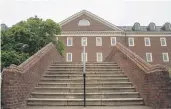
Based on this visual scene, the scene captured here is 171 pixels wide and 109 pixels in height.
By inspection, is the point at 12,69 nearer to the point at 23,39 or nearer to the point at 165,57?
the point at 23,39

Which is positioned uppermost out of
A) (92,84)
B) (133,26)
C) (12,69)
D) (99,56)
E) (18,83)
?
(133,26)

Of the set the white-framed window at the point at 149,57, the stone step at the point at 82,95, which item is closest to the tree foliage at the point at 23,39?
the stone step at the point at 82,95

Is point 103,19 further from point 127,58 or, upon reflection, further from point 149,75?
point 149,75

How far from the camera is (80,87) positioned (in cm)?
720

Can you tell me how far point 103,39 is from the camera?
3800 cm

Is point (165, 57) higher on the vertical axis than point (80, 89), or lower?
higher

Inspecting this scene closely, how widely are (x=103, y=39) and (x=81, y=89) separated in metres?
31.4

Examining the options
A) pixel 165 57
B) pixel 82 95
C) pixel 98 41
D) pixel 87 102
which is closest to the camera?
pixel 87 102

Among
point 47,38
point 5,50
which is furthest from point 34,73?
point 47,38

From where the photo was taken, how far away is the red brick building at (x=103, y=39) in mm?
37500

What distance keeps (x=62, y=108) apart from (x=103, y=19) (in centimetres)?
3357

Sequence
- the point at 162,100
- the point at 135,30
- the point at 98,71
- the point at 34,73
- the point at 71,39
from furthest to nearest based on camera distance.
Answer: the point at 135,30 < the point at 71,39 < the point at 98,71 < the point at 34,73 < the point at 162,100

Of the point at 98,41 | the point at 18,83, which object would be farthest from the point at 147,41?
the point at 18,83

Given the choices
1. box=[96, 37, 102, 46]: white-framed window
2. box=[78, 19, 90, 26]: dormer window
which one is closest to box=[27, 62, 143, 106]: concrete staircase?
box=[96, 37, 102, 46]: white-framed window
